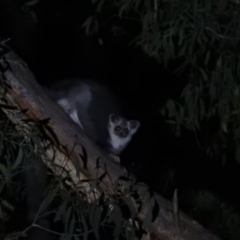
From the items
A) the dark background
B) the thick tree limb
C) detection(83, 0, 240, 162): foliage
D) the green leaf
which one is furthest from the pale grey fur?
the green leaf

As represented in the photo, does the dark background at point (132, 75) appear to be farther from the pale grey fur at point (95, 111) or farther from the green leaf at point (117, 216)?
the green leaf at point (117, 216)

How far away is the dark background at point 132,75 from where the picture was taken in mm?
5727

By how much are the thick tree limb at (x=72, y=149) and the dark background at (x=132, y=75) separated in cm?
234

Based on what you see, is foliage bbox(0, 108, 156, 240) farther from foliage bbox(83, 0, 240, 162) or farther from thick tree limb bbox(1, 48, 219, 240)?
foliage bbox(83, 0, 240, 162)

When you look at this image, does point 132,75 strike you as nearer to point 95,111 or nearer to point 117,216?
point 95,111

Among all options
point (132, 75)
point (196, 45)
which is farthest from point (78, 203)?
point (132, 75)

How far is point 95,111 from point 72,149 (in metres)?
2.14

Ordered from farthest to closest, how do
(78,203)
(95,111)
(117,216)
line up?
1. (95,111)
2. (78,203)
3. (117,216)

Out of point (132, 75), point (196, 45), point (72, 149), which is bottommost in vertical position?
point (132, 75)

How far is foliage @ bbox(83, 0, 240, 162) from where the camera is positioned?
514 centimetres

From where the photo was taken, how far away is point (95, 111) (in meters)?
5.09

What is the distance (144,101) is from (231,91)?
101cm

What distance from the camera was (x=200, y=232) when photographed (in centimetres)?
303

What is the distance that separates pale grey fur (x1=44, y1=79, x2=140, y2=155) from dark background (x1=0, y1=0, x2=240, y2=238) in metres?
0.22
